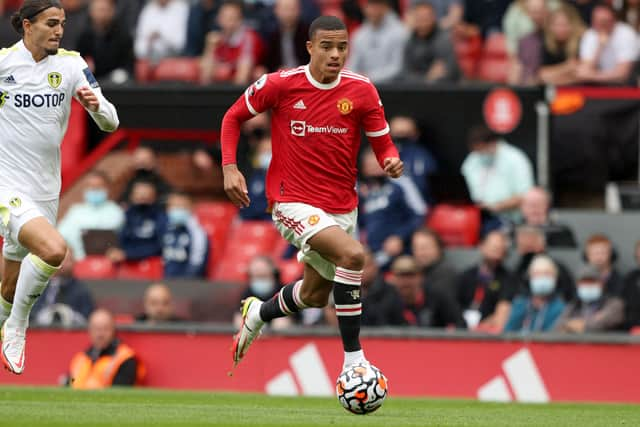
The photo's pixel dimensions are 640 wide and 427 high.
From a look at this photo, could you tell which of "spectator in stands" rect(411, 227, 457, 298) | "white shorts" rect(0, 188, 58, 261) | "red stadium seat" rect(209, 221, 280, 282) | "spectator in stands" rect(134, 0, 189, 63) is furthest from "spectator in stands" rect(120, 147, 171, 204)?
"white shorts" rect(0, 188, 58, 261)

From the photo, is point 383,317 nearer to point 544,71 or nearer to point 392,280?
point 392,280

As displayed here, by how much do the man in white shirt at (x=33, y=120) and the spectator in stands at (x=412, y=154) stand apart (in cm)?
705

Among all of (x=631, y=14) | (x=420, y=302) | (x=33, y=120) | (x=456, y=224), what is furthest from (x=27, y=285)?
(x=631, y=14)

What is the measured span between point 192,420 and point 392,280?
663cm

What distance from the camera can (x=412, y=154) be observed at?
17703mm

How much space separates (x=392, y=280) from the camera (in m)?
16.4

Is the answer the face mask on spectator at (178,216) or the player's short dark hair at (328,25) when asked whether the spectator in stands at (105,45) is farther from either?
the player's short dark hair at (328,25)

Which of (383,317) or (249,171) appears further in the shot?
(249,171)

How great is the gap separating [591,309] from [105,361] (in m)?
5.08

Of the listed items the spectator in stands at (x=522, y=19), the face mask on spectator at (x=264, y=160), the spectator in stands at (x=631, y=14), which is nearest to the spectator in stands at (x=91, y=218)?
the face mask on spectator at (x=264, y=160)

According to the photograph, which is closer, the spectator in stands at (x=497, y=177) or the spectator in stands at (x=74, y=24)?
the spectator in stands at (x=497, y=177)

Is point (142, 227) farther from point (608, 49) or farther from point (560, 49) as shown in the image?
point (608, 49)

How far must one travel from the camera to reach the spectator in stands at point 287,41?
19.3m

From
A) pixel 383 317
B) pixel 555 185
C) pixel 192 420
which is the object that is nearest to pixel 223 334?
pixel 383 317
